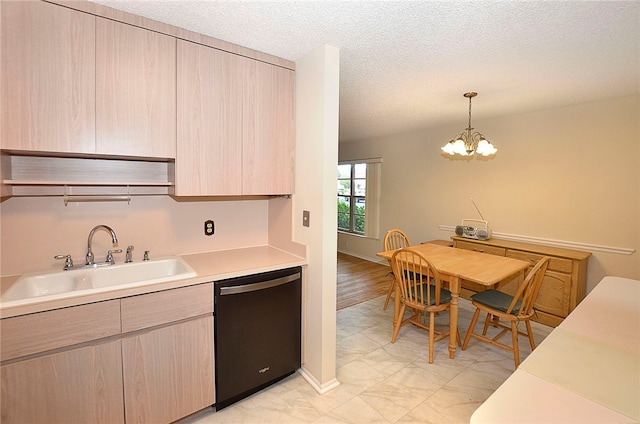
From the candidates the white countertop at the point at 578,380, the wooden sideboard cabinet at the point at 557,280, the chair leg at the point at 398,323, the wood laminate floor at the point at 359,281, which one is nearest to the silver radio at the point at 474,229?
the wooden sideboard cabinet at the point at 557,280

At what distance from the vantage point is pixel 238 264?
2057 mm

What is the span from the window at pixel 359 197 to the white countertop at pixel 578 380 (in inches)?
171

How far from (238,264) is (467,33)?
Answer: 6.74 feet

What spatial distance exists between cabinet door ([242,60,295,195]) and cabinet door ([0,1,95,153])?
89 cm

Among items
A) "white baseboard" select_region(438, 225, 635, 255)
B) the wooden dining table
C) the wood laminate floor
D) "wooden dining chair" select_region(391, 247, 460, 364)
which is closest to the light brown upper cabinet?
"wooden dining chair" select_region(391, 247, 460, 364)

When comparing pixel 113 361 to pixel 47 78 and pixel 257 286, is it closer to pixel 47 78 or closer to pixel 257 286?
pixel 257 286

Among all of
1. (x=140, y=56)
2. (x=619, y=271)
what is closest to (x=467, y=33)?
(x=140, y=56)

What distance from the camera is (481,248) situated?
3699 millimetres

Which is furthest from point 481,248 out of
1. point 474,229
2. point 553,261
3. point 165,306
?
point 165,306

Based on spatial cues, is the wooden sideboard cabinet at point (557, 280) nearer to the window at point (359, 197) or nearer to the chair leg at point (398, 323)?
the chair leg at point (398, 323)

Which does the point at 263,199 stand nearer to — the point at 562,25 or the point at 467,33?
the point at 467,33

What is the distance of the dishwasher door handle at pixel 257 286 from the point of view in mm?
1852

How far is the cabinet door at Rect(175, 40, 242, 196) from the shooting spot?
1.88 m

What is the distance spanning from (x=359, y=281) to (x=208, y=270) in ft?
10.2
